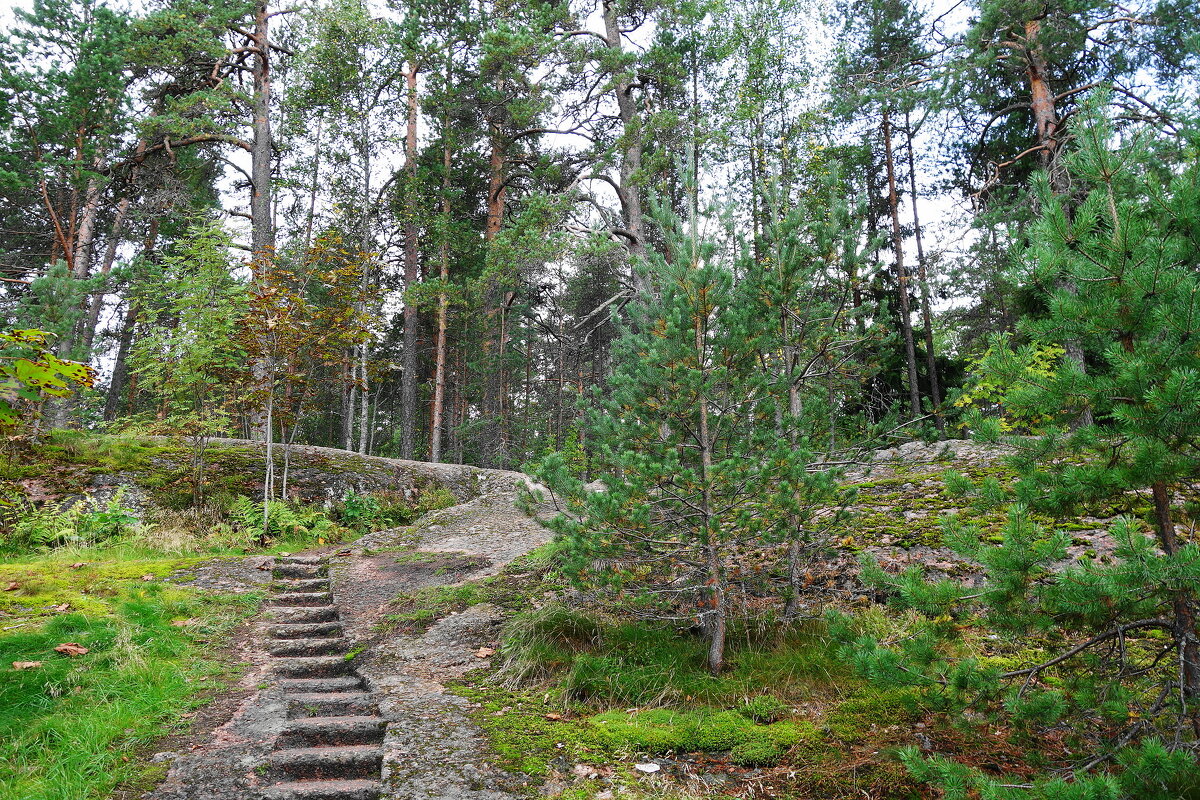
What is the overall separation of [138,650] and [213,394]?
5.80 metres

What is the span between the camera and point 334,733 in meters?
3.90

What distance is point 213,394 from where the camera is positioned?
367 inches

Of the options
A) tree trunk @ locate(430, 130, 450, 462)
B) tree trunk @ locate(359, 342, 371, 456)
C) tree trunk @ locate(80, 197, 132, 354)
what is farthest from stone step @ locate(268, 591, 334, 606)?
tree trunk @ locate(80, 197, 132, 354)

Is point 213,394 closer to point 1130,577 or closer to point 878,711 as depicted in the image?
point 878,711

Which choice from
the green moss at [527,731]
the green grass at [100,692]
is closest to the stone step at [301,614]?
the green grass at [100,692]

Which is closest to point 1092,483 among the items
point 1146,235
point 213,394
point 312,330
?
point 1146,235

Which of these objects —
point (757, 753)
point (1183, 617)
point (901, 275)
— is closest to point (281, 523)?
point (757, 753)

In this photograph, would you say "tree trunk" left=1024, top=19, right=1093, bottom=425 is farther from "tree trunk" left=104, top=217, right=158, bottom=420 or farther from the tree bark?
"tree trunk" left=104, top=217, right=158, bottom=420

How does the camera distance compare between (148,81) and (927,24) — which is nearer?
(927,24)

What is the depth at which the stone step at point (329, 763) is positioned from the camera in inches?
140

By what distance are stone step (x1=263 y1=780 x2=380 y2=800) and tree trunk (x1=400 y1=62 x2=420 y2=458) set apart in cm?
1187

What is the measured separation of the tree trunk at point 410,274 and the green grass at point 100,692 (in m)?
9.84

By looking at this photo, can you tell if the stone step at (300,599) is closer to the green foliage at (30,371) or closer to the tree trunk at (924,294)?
the green foliage at (30,371)

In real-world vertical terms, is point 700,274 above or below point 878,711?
above
